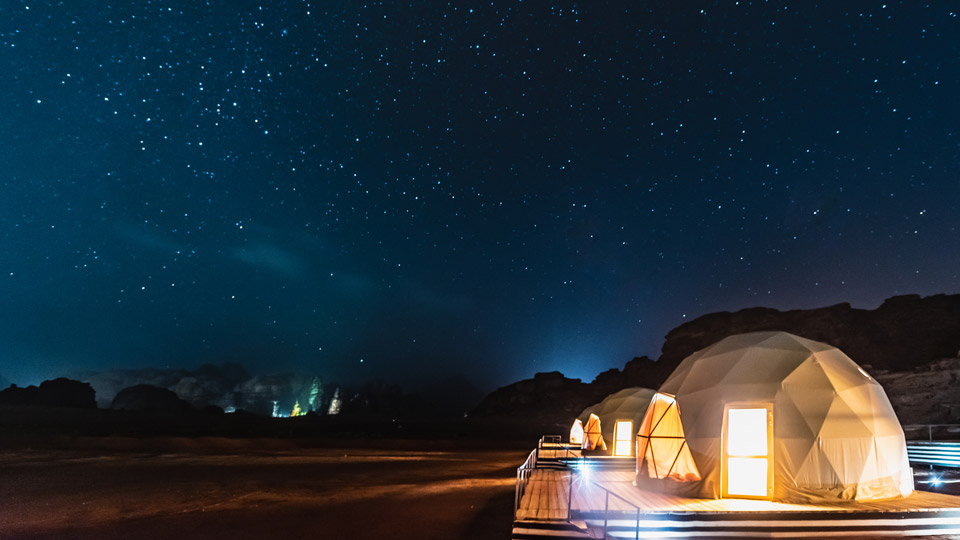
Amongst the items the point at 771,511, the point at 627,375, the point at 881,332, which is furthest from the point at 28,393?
the point at 881,332

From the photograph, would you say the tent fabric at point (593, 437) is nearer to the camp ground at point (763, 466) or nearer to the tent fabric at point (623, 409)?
the tent fabric at point (623, 409)

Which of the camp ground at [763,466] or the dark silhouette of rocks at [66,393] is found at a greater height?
the camp ground at [763,466]

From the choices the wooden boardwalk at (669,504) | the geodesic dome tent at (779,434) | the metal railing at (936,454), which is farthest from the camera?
the metal railing at (936,454)

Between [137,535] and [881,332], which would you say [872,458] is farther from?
[881,332]

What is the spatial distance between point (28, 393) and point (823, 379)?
183m

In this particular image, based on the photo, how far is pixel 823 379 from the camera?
11.0m

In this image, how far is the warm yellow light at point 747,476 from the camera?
34.2 feet

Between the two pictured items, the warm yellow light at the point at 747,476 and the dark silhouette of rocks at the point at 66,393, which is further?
the dark silhouette of rocks at the point at 66,393

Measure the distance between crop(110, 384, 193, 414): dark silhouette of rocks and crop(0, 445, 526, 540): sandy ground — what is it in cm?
15950

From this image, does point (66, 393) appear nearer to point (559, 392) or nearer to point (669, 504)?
point (559, 392)

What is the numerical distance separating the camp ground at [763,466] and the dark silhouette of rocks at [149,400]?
18242 centimetres

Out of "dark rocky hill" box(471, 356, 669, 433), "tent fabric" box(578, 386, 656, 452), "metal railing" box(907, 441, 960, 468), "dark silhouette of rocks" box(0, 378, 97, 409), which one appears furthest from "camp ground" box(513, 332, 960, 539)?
"dark silhouette of rocks" box(0, 378, 97, 409)

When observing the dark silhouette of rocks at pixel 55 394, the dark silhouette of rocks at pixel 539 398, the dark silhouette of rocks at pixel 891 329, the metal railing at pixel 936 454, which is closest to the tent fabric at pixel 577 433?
the metal railing at pixel 936 454

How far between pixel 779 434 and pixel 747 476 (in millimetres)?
1127
